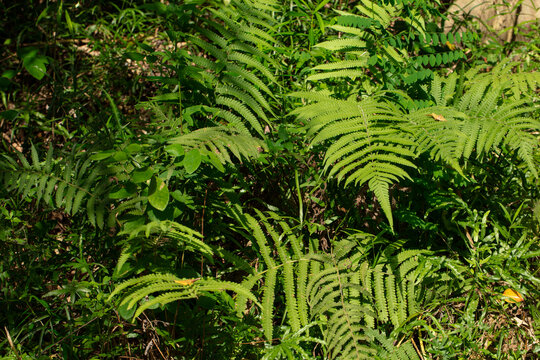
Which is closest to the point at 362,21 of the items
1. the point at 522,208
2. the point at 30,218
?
the point at 522,208

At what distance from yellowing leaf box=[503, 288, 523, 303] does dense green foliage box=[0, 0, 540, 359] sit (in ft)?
0.03

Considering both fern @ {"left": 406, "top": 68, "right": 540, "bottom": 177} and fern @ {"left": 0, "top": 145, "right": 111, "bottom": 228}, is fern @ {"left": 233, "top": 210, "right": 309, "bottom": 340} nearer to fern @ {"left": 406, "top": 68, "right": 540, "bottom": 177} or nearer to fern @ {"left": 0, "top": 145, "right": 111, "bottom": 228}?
fern @ {"left": 0, "top": 145, "right": 111, "bottom": 228}

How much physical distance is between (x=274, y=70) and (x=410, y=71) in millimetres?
898

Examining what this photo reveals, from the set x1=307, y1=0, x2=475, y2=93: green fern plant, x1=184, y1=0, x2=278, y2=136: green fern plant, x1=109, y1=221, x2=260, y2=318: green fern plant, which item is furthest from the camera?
x1=307, y1=0, x2=475, y2=93: green fern plant

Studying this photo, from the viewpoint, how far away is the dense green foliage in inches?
71.4

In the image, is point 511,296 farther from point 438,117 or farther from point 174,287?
point 174,287

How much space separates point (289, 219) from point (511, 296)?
1.12 m

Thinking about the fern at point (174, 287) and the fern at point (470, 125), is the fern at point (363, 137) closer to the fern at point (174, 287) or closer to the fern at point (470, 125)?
the fern at point (470, 125)

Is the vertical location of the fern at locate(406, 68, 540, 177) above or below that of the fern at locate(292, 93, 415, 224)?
above

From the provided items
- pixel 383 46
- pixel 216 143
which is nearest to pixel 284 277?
pixel 216 143

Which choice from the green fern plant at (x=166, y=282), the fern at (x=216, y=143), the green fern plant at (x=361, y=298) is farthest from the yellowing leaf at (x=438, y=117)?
the green fern plant at (x=166, y=282)

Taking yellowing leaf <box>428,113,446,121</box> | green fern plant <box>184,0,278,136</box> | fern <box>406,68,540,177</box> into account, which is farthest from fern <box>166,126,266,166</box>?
yellowing leaf <box>428,113,446,121</box>

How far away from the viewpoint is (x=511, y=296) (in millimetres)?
2016

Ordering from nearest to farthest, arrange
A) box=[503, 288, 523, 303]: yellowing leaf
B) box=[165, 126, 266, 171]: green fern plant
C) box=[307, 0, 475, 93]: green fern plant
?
box=[165, 126, 266, 171]: green fern plant < box=[503, 288, 523, 303]: yellowing leaf < box=[307, 0, 475, 93]: green fern plant
